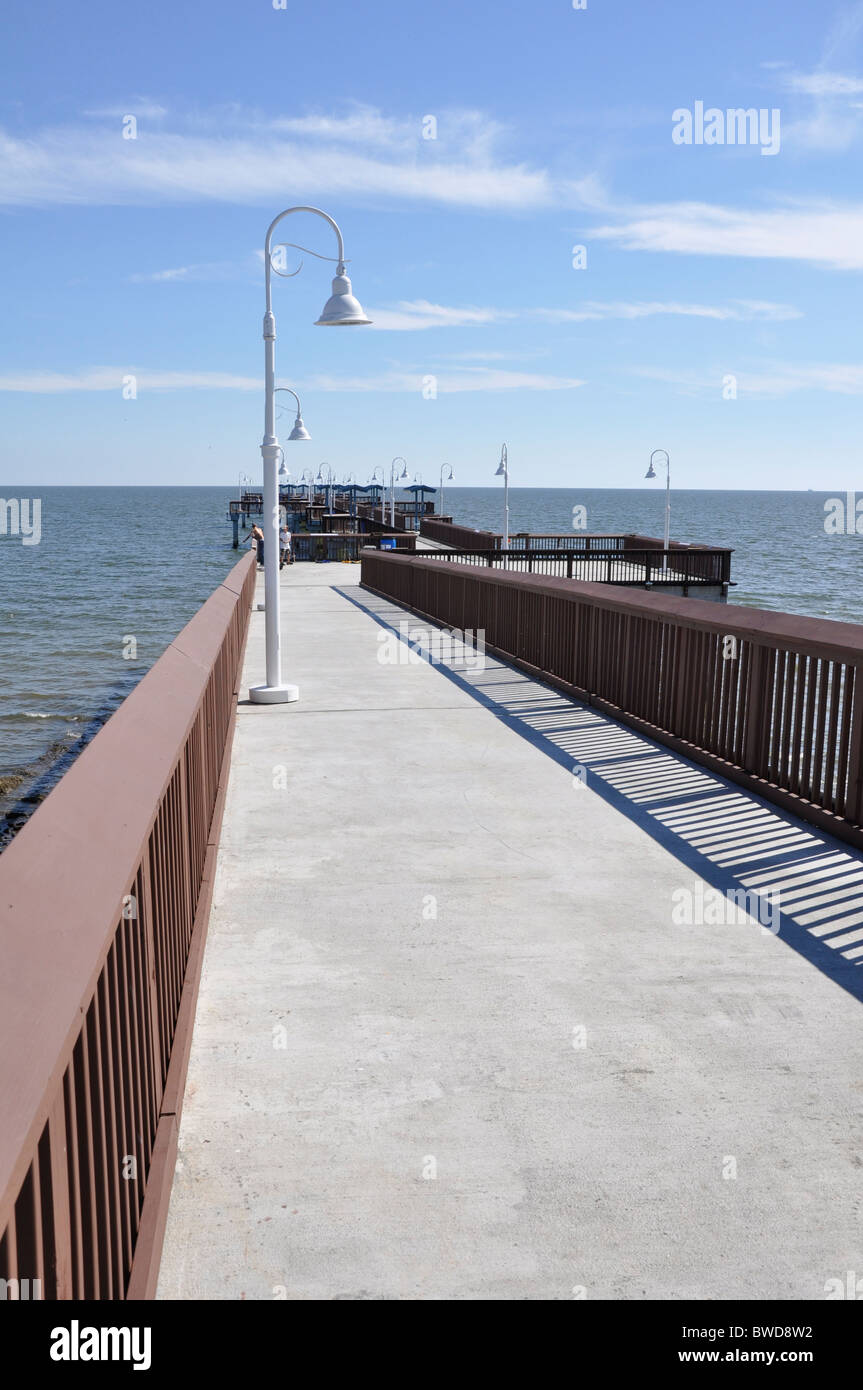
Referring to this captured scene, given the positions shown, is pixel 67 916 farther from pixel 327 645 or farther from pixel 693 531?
pixel 693 531

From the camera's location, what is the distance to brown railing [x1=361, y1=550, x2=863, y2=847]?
6895mm

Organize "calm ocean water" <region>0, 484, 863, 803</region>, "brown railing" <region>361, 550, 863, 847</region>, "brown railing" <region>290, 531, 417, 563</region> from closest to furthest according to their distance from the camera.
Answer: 1. "brown railing" <region>361, 550, 863, 847</region>
2. "calm ocean water" <region>0, 484, 863, 803</region>
3. "brown railing" <region>290, 531, 417, 563</region>

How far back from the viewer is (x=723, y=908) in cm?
560

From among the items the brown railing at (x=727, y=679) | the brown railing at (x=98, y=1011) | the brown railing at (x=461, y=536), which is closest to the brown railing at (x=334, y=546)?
the brown railing at (x=461, y=536)

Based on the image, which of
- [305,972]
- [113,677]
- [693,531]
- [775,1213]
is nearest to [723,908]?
[305,972]

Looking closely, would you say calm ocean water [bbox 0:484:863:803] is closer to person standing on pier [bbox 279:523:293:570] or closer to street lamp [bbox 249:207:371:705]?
person standing on pier [bbox 279:523:293:570]

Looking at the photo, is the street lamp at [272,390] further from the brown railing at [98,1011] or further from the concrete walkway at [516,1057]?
the brown railing at [98,1011]

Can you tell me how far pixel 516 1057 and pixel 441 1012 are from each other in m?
0.45

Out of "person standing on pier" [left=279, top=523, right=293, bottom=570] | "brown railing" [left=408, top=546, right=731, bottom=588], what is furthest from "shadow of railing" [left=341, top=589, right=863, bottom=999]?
"person standing on pier" [left=279, top=523, right=293, bottom=570]

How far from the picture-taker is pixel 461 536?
47.0 metres

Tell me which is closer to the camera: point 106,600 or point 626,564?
point 626,564

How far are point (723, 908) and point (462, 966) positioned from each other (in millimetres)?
1450
